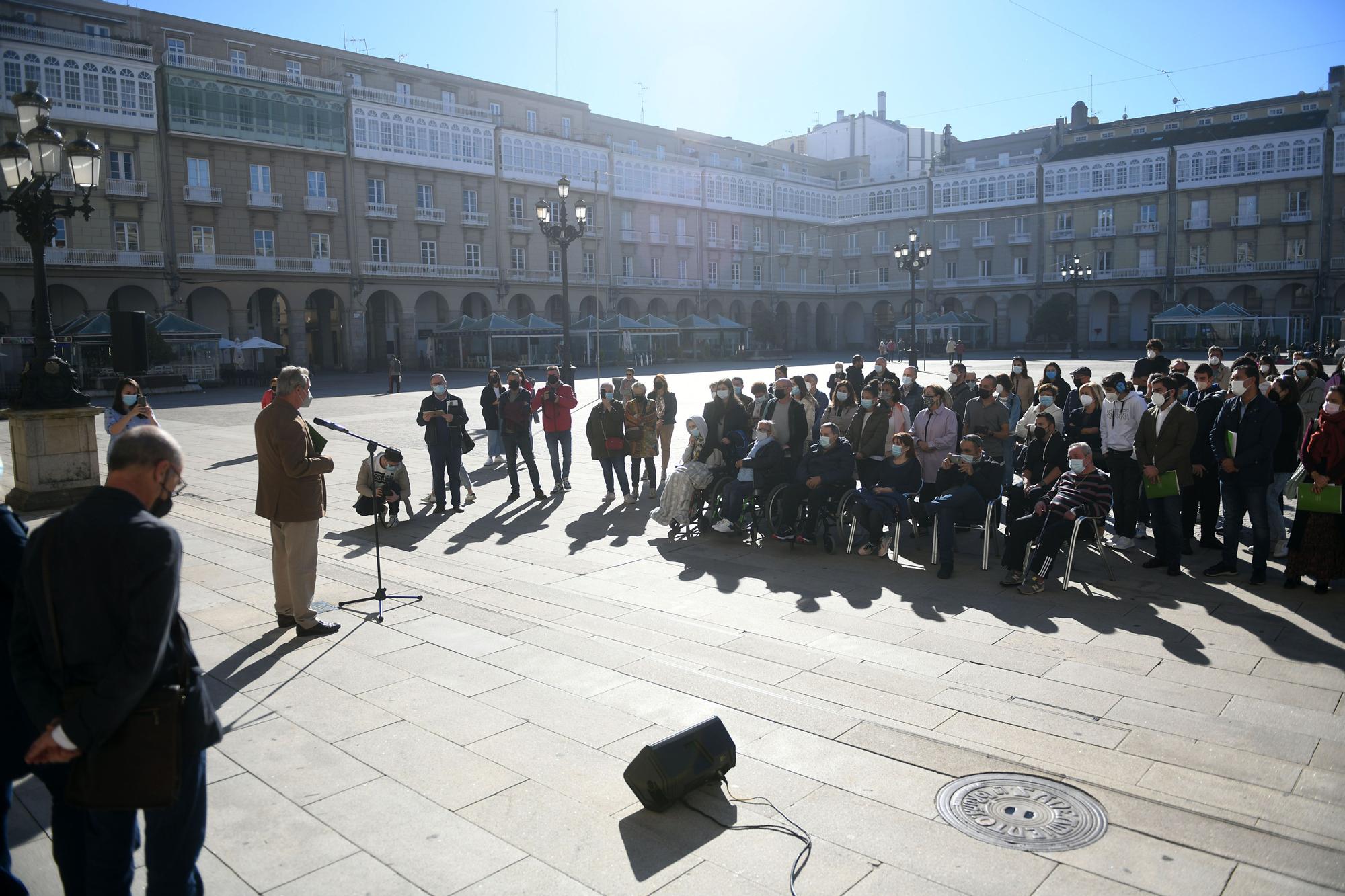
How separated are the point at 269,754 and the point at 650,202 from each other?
57.1 m

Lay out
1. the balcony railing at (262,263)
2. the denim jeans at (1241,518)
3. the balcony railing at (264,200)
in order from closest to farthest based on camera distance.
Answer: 1. the denim jeans at (1241,518)
2. the balcony railing at (262,263)
3. the balcony railing at (264,200)

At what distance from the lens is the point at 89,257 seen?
37562 mm

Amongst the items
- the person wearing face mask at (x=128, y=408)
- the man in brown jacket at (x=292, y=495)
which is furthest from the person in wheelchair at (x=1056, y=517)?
the person wearing face mask at (x=128, y=408)

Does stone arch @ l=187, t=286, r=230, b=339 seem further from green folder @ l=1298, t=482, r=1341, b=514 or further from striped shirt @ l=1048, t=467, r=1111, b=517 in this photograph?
green folder @ l=1298, t=482, r=1341, b=514

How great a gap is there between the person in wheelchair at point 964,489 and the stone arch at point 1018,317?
196ft

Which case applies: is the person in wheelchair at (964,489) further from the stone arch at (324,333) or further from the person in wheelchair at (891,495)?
the stone arch at (324,333)

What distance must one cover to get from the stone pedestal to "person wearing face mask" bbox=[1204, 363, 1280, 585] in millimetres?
12928

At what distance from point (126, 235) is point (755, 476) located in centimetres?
3917

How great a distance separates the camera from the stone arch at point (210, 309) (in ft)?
141

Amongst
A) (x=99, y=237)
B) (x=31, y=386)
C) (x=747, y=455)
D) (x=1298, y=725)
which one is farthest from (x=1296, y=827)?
(x=99, y=237)

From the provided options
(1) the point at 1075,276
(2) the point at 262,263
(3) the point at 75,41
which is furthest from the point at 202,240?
(1) the point at 1075,276

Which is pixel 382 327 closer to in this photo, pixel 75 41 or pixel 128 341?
pixel 75 41

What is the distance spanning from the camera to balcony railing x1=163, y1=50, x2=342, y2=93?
135ft

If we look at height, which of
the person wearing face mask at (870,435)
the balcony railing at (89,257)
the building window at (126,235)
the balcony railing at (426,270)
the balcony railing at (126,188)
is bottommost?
the person wearing face mask at (870,435)
